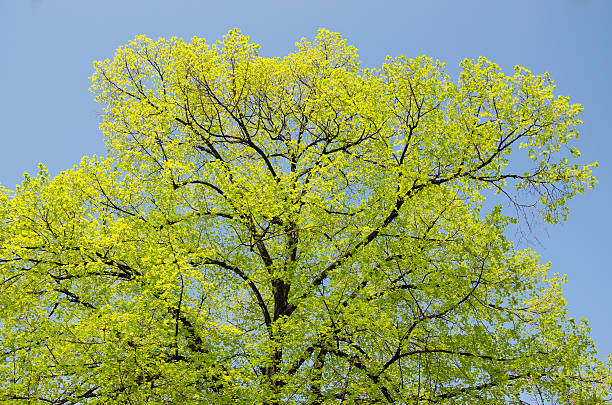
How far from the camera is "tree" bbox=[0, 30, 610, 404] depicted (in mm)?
Answer: 13078

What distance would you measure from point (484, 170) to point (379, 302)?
18.0 ft

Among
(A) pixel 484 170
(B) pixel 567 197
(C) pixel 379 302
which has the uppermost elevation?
(A) pixel 484 170

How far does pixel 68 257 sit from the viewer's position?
566 inches

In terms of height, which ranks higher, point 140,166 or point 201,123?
point 201,123

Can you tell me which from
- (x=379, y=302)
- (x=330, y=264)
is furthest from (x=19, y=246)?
(x=379, y=302)

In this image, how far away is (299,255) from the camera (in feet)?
54.2

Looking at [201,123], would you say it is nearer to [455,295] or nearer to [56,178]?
[56,178]

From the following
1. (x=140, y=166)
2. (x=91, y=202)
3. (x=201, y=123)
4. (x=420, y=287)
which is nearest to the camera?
(x=420, y=287)

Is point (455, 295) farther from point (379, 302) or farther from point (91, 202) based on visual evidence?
point (91, 202)

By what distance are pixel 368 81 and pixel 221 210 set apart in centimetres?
722

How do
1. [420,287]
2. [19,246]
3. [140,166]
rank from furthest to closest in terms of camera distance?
[140,166] → [19,246] → [420,287]

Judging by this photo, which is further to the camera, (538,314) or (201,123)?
(201,123)

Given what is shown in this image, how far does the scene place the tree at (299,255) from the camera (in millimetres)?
13078

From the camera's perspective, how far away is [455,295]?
14016 millimetres
